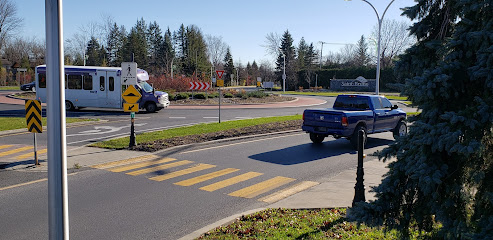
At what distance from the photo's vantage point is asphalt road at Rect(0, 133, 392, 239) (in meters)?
6.49

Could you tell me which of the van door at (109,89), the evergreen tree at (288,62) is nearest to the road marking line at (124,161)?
the van door at (109,89)

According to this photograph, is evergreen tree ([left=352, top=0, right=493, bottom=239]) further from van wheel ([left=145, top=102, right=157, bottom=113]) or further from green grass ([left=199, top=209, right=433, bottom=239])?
van wheel ([left=145, top=102, right=157, bottom=113])

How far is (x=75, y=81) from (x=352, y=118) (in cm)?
2034

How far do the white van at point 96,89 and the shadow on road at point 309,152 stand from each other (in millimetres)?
15296

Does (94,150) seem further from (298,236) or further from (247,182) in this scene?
(298,236)

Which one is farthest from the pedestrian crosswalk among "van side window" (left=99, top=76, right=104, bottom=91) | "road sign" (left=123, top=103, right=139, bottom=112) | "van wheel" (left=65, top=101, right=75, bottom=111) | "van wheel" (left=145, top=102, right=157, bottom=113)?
"van wheel" (left=65, top=101, right=75, bottom=111)

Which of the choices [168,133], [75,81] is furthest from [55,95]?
[75,81]

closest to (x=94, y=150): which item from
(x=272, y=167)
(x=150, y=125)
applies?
(x=272, y=167)

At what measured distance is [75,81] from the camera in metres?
27.4

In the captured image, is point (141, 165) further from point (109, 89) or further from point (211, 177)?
point (109, 89)

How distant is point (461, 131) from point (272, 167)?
25.4ft

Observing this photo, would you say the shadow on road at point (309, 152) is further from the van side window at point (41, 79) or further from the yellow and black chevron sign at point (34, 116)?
the van side window at point (41, 79)

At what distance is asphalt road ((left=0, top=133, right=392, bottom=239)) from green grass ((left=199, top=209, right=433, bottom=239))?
712mm

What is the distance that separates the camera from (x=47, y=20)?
3729 mm
